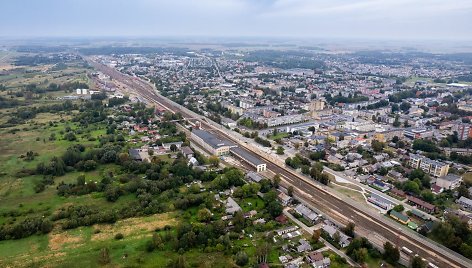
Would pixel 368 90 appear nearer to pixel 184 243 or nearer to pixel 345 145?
pixel 345 145

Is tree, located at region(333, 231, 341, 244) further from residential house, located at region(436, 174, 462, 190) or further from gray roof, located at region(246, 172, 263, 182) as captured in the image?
residential house, located at region(436, 174, 462, 190)

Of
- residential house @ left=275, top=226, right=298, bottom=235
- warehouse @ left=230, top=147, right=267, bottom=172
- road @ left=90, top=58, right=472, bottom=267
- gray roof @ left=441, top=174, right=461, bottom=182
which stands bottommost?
road @ left=90, top=58, right=472, bottom=267

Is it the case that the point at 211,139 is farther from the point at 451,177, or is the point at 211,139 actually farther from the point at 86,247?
the point at 451,177

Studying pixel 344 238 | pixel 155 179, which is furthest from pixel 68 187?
pixel 344 238

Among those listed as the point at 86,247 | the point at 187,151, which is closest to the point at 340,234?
the point at 86,247

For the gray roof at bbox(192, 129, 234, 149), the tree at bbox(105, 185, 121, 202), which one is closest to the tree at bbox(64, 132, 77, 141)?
the gray roof at bbox(192, 129, 234, 149)

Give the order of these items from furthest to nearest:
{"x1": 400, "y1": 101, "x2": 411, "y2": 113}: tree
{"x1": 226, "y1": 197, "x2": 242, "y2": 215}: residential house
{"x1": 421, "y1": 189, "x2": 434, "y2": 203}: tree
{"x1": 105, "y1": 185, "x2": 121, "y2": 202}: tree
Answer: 1. {"x1": 400, "y1": 101, "x2": 411, "y2": 113}: tree
2. {"x1": 105, "y1": 185, "x2": 121, "y2": 202}: tree
3. {"x1": 421, "y1": 189, "x2": 434, "y2": 203}: tree
4. {"x1": 226, "y1": 197, "x2": 242, "y2": 215}: residential house
